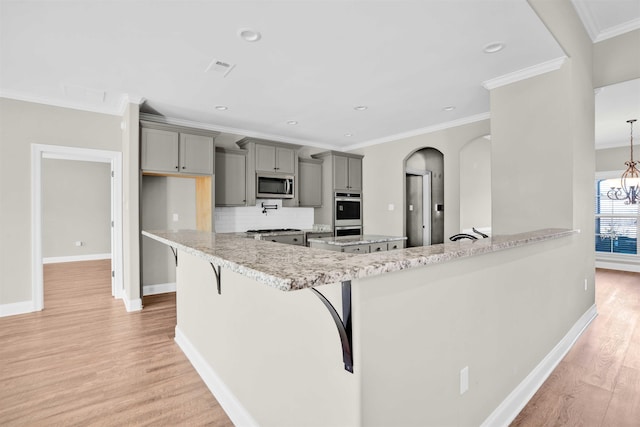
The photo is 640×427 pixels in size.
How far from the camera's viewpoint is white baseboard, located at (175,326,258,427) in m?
1.66

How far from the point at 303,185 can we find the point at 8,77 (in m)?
4.00

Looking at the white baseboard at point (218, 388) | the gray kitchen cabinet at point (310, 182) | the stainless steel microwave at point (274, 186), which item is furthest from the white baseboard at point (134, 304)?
the gray kitchen cabinet at point (310, 182)

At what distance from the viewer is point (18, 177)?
3643mm

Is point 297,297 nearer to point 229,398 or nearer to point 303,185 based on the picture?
point 229,398

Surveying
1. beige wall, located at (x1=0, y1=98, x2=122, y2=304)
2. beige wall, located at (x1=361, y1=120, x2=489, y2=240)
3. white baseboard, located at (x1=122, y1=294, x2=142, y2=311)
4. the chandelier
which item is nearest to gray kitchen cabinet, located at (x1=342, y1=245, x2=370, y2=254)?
beige wall, located at (x1=361, y1=120, x2=489, y2=240)

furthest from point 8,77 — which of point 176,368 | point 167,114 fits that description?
point 176,368

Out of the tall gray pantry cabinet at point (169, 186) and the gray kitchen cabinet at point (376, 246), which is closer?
the tall gray pantry cabinet at point (169, 186)

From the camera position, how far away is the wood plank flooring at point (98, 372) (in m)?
1.85

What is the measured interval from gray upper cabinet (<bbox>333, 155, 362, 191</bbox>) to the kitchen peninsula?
417 cm

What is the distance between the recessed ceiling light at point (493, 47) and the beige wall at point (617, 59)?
1.38 metres

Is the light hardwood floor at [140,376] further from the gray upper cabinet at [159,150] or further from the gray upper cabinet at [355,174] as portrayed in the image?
the gray upper cabinet at [355,174]

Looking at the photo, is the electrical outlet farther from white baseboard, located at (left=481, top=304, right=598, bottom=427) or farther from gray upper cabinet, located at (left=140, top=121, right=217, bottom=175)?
gray upper cabinet, located at (left=140, top=121, right=217, bottom=175)

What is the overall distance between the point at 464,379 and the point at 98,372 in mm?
2467

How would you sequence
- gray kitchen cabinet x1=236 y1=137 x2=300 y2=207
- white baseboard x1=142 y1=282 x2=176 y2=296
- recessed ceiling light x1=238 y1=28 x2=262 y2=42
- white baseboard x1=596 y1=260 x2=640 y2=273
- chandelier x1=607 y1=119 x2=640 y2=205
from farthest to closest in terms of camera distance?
white baseboard x1=596 y1=260 x2=640 y2=273
chandelier x1=607 y1=119 x2=640 y2=205
gray kitchen cabinet x1=236 y1=137 x2=300 y2=207
white baseboard x1=142 y1=282 x2=176 y2=296
recessed ceiling light x1=238 y1=28 x2=262 y2=42
